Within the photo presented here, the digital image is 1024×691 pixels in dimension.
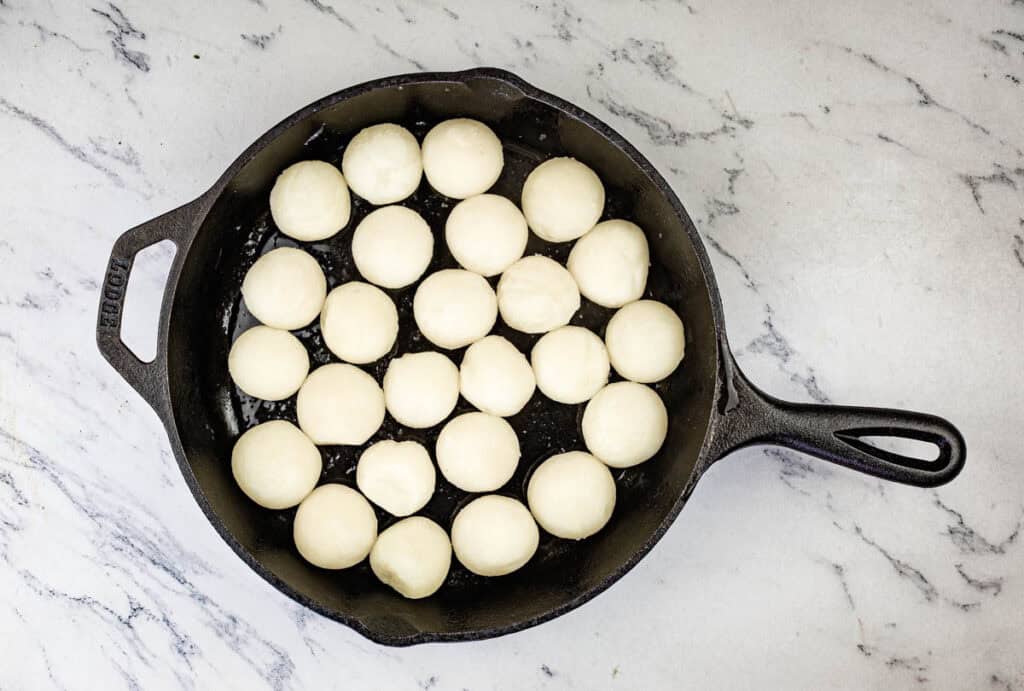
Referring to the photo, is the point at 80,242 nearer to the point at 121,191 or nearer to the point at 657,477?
the point at 121,191

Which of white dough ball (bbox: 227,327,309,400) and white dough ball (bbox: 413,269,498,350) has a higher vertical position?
white dough ball (bbox: 413,269,498,350)

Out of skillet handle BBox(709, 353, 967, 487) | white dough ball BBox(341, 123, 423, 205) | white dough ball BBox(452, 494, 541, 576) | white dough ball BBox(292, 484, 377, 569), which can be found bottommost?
white dough ball BBox(292, 484, 377, 569)

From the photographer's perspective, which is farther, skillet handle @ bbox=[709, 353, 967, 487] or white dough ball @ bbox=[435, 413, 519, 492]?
white dough ball @ bbox=[435, 413, 519, 492]

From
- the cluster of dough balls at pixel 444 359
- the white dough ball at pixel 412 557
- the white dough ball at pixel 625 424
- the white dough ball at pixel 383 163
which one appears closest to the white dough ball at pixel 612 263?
the cluster of dough balls at pixel 444 359

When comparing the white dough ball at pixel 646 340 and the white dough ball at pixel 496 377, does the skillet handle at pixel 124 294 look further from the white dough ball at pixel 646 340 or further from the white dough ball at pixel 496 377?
the white dough ball at pixel 646 340

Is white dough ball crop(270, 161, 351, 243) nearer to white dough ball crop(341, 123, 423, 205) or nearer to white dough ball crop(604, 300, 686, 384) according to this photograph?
white dough ball crop(341, 123, 423, 205)

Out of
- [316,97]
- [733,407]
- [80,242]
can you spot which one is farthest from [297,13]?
[733,407]

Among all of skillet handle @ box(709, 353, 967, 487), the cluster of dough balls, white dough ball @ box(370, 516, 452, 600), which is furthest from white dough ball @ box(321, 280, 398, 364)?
skillet handle @ box(709, 353, 967, 487)
